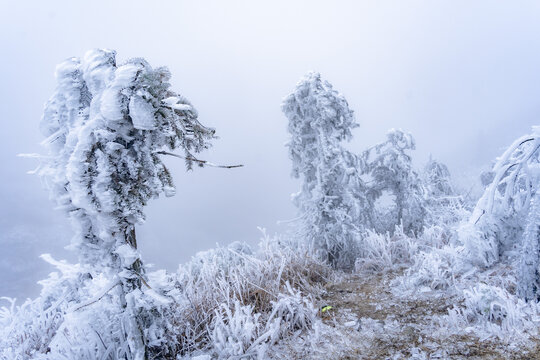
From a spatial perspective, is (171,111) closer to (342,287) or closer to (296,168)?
(342,287)

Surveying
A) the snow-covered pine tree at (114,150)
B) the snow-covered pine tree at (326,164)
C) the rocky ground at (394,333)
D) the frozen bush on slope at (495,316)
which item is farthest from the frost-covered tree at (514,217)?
the snow-covered pine tree at (114,150)

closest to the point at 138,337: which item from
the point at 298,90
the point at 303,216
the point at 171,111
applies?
the point at 171,111

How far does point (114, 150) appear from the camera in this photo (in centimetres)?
216

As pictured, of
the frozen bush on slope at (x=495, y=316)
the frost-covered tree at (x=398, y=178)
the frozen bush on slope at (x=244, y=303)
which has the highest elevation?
the frost-covered tree at (x=398, y=178)

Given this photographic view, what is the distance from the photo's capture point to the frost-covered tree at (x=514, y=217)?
288 centimetres

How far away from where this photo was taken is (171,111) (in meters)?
2.30

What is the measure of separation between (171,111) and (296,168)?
4.39m

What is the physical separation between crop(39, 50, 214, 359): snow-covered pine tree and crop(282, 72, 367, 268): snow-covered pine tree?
12.4 feet

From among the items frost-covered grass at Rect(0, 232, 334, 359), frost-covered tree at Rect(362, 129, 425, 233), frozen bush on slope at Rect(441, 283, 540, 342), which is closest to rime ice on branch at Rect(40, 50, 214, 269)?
frost-covered grass at Rect(0, 232, 334, 359)

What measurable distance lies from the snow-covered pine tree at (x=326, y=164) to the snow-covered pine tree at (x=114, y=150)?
3771 mm

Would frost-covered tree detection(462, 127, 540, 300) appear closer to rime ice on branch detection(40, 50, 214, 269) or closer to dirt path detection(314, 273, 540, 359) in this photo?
dirt path detection(314, 273, 540, 359)

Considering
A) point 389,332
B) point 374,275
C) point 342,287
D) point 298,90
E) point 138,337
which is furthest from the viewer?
point 298,90

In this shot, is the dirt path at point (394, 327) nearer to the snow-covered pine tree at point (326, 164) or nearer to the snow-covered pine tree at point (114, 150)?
the snow-covered pine tree at point (326, 164)

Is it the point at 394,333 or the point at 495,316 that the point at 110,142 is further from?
the point at 495,316
